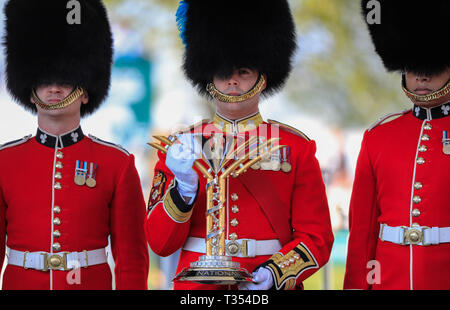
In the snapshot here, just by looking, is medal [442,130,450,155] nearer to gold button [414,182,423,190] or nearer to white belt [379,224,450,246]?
gold button [414,182,423,190]

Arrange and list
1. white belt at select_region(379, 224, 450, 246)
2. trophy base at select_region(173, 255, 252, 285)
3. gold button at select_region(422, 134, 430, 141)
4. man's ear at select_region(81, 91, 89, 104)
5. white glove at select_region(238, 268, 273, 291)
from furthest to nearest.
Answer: man's ear at select_region(81, 91, 89, 104), gold button at select_region(422, 134, 430, 141), white belt at select_region(379, 224, 450, 246), white glove at select_region(238, 268, 273, 291), trophy base at select_region(173, 255, 252, 285)

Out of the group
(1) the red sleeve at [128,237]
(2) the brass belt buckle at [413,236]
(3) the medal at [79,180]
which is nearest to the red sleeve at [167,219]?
(1) the red sleeve at [128,237]

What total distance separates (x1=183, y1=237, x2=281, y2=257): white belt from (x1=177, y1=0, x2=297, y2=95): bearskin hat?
0.80 meters

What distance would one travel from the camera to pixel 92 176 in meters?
4.21

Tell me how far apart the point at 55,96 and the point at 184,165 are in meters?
0.96

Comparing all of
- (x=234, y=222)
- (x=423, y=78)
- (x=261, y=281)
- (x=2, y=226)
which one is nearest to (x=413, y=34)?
(x=423, y=78)

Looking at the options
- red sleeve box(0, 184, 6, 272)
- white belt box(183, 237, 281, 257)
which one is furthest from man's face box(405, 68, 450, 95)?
red sleeve box(0, 184, 6, 272)

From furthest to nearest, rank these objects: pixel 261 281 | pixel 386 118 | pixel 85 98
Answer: pixel 85 98 → pixel 386 118 → pixel 261 281

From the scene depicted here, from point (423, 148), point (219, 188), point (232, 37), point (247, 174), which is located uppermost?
point (232, 37)

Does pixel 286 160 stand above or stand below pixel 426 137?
below

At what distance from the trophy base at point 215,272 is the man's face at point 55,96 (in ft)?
3.80

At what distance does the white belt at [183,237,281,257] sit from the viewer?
3.79 meters

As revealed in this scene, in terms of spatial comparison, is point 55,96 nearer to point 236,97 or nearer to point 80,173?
point 80,173

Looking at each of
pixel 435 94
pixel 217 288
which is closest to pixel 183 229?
pixel 217 288
